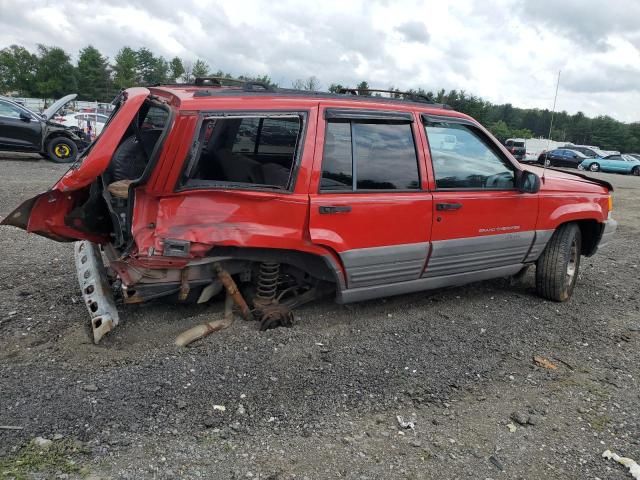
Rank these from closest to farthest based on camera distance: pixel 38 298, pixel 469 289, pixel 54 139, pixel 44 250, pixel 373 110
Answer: pixel 373 110 < pixel 38 298 < pixel 469 289 < pixel 44 250 < pixel 54 139

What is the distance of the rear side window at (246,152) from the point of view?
3463mm

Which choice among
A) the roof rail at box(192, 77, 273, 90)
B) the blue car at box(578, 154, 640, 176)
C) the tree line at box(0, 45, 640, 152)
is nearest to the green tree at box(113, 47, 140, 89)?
the tree line at box(0, 45, 640, 152)

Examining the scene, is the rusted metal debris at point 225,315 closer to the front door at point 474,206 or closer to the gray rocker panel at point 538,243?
the front door at point 474,206

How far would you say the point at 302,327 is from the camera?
4012 mm

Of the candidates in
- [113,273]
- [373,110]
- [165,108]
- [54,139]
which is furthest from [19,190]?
[373,110]

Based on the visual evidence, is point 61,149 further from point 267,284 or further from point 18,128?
point 267,284

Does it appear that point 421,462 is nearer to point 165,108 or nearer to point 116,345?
point 116,345

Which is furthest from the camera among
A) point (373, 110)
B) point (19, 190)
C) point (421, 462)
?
point (19, 190)

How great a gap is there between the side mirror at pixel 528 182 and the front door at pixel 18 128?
13.1 metres

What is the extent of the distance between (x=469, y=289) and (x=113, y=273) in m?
3.32


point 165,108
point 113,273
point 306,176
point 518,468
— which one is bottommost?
point 518,468

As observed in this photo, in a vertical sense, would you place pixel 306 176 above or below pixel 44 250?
above

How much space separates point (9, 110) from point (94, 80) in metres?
68.5

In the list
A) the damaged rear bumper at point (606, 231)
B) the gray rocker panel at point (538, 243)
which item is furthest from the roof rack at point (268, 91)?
the damaged rear bumper at point (606, 231)
